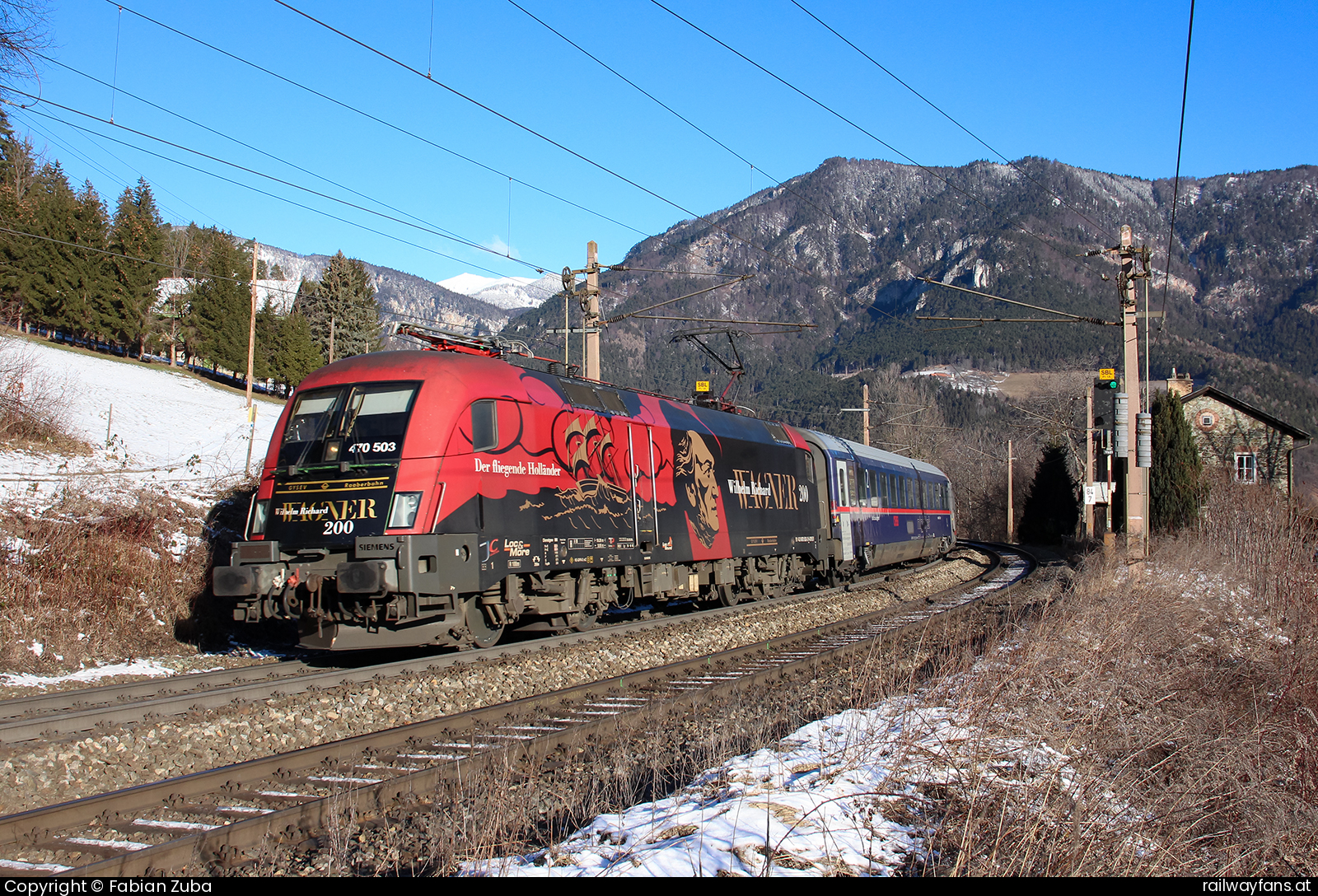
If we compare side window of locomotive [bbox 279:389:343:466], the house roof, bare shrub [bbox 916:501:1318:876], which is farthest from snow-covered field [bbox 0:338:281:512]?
the house roof

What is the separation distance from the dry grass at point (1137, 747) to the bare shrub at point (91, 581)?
9321mm

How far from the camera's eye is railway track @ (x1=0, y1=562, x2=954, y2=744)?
6488 mm

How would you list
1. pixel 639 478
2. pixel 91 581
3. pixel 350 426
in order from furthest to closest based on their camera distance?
pixel 639 478
pixel 91 581
pixel 350 426

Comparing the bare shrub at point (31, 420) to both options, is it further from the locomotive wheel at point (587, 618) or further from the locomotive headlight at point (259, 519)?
the locomotive wheel at point (587, 618)

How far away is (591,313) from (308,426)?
913cm

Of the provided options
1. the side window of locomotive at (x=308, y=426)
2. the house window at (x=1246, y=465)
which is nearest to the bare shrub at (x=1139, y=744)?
the side window of locomotive at (x=308, y=426)

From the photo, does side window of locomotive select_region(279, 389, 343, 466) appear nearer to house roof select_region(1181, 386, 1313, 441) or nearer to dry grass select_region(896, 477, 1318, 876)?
dry grass select_region(896, 477, 1318, 876)

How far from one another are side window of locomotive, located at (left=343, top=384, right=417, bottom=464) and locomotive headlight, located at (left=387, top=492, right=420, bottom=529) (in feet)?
1.50

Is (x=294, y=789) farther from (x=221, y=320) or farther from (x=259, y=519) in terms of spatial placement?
(x=221, y=320)

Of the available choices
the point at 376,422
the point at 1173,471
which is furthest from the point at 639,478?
the point at 1173,471

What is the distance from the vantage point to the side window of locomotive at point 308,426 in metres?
9.40

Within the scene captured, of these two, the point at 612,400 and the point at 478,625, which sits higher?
the point at 612,400

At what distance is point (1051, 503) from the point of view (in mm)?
44344

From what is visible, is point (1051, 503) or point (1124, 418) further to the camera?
point (1051, 503)
